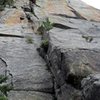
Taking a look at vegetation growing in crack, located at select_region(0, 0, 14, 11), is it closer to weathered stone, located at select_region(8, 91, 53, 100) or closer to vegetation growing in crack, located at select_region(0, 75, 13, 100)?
vegetation growing in crack, located at select_region(0, 75, 13, 100)

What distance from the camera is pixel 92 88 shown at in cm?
884

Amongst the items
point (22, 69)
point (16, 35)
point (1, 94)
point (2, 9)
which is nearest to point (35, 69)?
point (22, 69)

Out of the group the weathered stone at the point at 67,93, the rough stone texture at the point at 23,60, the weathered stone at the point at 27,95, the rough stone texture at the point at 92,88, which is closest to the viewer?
the rough stone texture at the point at 92,88

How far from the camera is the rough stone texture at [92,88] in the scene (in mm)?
8613

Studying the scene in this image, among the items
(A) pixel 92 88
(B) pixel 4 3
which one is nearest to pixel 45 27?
(B) pixel 4 3

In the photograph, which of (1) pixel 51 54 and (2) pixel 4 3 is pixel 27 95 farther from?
(2) pixel 4 3

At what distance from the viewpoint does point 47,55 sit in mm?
15570

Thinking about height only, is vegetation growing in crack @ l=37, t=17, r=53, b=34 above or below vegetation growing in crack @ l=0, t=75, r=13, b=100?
below

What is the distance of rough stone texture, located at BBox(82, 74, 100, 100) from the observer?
861 cm

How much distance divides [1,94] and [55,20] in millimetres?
11459

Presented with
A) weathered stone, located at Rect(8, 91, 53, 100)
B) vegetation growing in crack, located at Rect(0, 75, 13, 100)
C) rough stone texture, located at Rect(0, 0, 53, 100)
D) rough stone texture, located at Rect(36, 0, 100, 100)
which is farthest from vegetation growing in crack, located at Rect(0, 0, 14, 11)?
weathered stone, located at Rect(8, 91, 53, 100)

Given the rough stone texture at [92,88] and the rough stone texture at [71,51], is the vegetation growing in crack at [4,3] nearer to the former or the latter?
the rough stone texture at [71,51]

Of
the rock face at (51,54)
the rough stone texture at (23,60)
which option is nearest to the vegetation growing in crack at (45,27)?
the rock face at (51,54)

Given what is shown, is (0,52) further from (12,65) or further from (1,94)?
(1,94)
